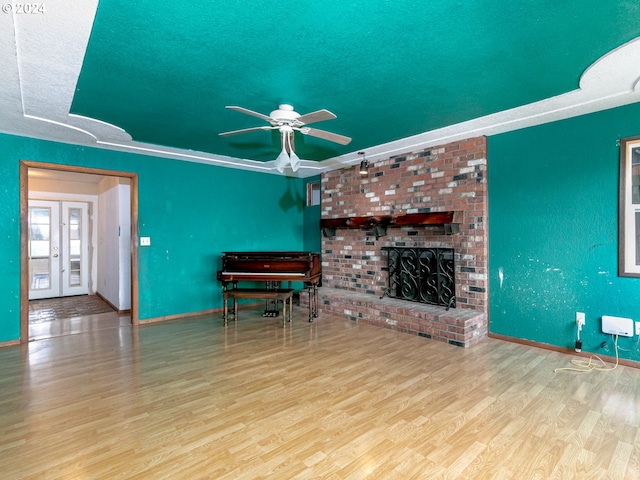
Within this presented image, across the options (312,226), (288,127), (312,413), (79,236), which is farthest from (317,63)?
(79,236)

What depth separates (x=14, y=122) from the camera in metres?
3.49

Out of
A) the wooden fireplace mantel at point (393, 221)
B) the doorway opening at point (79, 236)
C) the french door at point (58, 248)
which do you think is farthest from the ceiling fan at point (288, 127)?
the french door at point (58, 248)

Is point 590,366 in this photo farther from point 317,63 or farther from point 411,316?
point 317,63

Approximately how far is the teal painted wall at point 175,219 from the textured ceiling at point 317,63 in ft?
1.90

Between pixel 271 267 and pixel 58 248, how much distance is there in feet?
17.9

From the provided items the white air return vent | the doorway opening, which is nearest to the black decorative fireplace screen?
the white air return vent

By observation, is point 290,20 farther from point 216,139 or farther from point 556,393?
point 556,393

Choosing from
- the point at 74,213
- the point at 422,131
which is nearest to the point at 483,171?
the point at 422,131

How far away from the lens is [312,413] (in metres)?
2.32

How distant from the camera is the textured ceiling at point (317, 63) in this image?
6.12 feet

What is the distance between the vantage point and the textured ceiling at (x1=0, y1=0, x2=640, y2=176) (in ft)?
6.12

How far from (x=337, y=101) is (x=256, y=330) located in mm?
2934

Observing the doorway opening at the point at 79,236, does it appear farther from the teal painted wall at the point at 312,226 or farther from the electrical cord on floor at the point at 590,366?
the electrical cord on floor at the point at 590,366

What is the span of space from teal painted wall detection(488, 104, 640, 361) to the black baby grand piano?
2336mm
